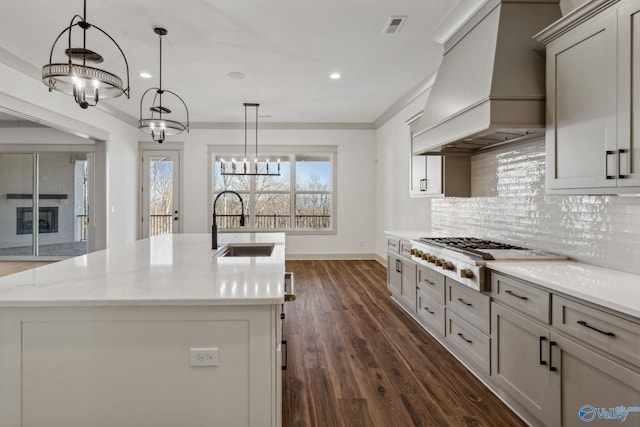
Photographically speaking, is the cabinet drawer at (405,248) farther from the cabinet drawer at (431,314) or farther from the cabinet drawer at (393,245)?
the cabinet drawer at (431,314)

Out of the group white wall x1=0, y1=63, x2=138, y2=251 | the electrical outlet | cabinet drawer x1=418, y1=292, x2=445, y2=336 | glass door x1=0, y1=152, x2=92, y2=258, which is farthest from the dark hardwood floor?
glass door x1=0, y1=152, x2=92, y2=258

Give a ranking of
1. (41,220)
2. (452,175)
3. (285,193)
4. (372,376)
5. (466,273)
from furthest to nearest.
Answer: (285,193), (41,220), (452,175), (372,376), (466,273)

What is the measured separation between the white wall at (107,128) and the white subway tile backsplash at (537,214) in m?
5.26

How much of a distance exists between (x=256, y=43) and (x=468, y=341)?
3429mm

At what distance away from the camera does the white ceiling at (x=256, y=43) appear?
2994 millimetres

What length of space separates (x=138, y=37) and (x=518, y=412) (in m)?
4.46

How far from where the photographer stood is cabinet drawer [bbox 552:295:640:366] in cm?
135

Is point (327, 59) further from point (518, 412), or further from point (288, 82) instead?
point (518, 412)

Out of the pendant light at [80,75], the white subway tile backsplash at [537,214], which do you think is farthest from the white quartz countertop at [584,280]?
the pendant light at [80,75]

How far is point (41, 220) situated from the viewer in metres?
7.45

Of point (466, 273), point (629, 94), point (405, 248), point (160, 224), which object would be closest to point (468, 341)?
point (466, 273)

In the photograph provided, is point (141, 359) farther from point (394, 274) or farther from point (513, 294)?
point (394, 274)

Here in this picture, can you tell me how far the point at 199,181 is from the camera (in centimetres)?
747

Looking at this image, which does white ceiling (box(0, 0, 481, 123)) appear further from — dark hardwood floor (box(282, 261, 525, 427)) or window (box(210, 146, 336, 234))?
dark hardwood floor (box(282, 261, 525, 427))
